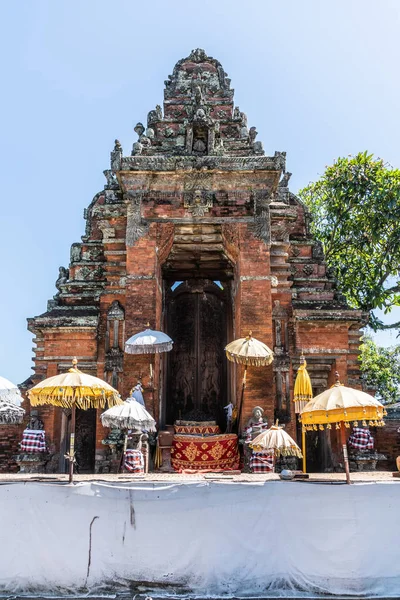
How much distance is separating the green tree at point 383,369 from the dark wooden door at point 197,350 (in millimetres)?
8381

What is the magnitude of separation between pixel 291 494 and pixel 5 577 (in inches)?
147

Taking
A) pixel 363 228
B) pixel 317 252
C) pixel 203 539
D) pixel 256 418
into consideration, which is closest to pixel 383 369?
pixel 363 228

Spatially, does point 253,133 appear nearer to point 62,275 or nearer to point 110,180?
point 110,180

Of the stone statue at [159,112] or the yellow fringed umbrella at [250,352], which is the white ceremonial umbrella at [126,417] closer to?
the yellow fringed umbrella at [250,352]

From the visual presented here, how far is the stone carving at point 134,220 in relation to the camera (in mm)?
13633

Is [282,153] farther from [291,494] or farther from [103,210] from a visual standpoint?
[291,494]

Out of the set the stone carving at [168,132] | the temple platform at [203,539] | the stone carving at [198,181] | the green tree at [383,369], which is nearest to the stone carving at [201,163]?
the stone carving at [198,181]

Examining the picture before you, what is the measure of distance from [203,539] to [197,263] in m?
10.2

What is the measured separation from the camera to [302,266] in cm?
1591

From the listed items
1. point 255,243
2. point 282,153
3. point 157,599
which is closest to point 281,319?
point 255,243

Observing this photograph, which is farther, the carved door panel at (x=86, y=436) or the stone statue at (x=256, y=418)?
the carved door panel at (x=86, y=436)

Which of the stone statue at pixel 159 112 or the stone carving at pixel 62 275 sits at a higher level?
the stone statue at pixel 159 112

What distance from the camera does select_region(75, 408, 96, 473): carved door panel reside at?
1560 centimetres

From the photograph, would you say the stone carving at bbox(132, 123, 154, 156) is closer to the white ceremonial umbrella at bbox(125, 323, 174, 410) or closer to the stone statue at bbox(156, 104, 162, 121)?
the stone statue at bbox(156, 104, 162, 121)
